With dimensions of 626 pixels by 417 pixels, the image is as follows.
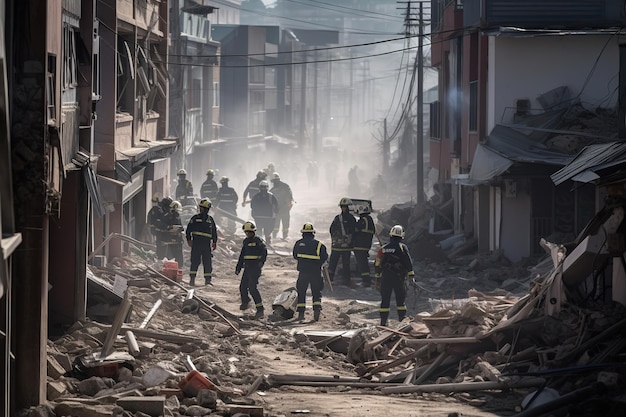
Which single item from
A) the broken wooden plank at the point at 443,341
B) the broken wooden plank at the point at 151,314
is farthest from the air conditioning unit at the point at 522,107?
the broken wooden plank at the point at 443,341

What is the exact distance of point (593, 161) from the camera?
14.2m

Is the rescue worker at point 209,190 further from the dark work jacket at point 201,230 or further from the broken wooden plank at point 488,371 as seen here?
the broken wooden plank at point 488,371

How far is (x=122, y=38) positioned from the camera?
25.7 metres

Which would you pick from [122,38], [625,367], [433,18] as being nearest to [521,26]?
[122,38]

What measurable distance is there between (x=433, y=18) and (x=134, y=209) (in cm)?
1532

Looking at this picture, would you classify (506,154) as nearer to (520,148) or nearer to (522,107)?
(520,148)

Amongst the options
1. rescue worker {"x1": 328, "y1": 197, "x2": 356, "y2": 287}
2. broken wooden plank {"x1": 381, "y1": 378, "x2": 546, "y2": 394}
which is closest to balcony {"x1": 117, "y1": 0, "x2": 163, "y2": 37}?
rescue worker {"x1": 328, "y1": 197, "x2": 356, "y2": 287}

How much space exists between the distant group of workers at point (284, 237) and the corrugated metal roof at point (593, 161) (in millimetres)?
3920

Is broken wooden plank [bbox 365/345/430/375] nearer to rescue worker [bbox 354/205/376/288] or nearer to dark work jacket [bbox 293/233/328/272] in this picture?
dark work jacket [bbox 293/233/328/272]

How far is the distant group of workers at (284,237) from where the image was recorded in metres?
18.7

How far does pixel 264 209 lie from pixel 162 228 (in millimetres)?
6144

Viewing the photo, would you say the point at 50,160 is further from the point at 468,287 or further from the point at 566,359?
the point at 468,287

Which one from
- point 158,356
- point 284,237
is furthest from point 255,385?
point 284,237

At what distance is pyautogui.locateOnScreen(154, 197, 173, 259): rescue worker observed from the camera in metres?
24.2
